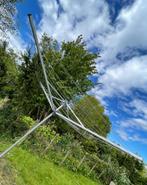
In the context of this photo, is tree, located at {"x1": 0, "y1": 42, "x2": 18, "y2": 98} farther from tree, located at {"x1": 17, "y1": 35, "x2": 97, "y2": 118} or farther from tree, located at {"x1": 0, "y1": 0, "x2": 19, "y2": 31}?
tree, located at {"x1": 0, "y1": 0, "x2": 19, "y2": 31}

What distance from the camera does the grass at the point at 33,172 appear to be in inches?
487

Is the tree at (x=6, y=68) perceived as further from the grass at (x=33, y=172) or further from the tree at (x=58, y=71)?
Answer: the grass at (x=33, y=172)

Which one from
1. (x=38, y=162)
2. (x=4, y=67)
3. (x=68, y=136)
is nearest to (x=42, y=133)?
(x=68, y=136)

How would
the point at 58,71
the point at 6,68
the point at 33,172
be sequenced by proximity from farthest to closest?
the point at 6,68, the point at 58,71, the point at 33,172

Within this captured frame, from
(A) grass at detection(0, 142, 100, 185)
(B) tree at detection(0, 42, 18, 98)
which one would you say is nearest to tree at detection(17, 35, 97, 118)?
(B) tree at detection(0, 42, 18, 98)

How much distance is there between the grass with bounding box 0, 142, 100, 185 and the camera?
12.4 m

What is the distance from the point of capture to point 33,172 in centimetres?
1389

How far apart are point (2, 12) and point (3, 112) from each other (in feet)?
28.1

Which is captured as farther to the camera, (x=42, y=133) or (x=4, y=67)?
(x=4, y=67)

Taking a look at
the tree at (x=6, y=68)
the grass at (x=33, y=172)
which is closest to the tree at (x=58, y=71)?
the tree at (x=6, y=68)

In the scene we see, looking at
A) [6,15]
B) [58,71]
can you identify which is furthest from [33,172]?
[58,71]

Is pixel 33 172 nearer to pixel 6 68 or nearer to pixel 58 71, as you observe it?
pixel 58 71

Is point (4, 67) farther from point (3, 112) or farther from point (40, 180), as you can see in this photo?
point (40, 180)

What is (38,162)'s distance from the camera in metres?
15.8
